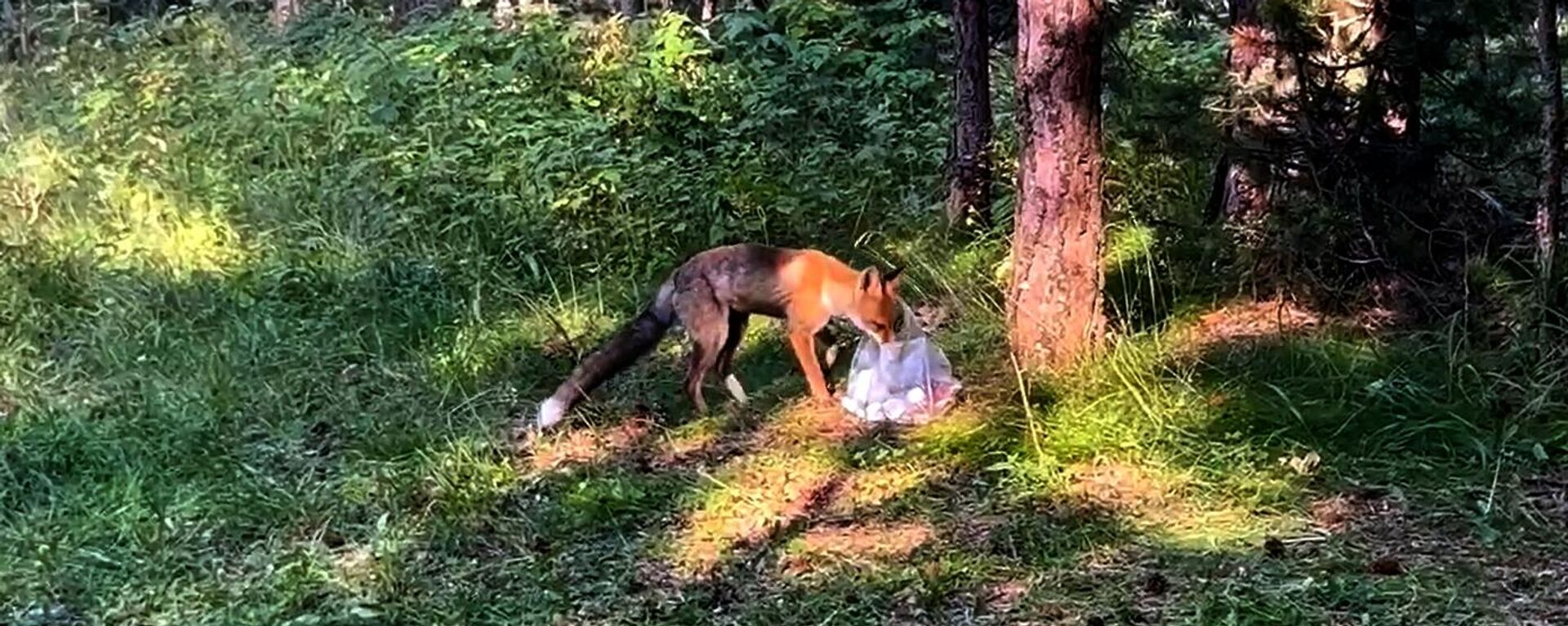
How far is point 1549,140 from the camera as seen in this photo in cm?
571

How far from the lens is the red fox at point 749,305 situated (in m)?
6.29

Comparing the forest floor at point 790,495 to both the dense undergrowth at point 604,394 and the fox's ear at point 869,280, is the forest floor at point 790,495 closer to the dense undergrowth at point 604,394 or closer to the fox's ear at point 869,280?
the dense undergrowth at point 604,394

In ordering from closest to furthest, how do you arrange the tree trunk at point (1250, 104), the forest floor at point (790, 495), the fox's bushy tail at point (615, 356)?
the forest floor at point (790, 495) < the fox's bushy tail at point (615, 356) < the tree trunk at point (1250, 104)

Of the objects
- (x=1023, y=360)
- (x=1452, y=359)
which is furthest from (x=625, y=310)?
(x=1452, y=359)

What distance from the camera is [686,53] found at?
10648 millimetres

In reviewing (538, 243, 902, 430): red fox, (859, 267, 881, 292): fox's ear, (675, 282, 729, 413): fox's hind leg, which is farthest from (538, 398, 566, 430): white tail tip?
(859, 267, 881, 292): fox's ear

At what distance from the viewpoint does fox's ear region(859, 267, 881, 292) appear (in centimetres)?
624

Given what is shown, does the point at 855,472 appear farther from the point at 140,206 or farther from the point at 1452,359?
the point at 140,206

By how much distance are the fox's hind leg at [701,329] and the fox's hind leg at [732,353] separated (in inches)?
3.2

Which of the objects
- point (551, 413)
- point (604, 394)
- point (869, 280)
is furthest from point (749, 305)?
point (551, 413)

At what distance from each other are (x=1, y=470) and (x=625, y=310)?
3071 mm

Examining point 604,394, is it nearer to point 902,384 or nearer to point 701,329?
point 701,329

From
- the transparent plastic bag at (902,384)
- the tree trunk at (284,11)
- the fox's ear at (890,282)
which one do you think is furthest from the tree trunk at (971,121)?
the tree trunk at (284,11)

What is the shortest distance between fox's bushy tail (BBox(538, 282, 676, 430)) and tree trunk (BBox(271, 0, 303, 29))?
7.47 metres
